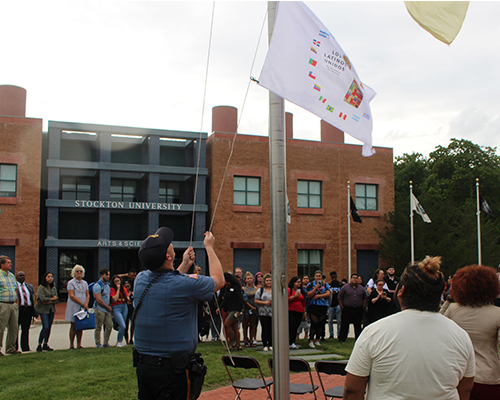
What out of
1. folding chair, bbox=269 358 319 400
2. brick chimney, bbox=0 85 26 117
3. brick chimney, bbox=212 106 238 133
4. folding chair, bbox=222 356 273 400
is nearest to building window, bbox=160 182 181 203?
brick chimney, bbox=212 106 238 133

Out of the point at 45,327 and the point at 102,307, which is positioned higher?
the point at 102,307

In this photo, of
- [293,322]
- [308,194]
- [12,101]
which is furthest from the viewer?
[308,194]

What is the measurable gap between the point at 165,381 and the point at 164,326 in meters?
0.40

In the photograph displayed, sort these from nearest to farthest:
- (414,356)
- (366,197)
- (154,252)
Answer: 1. (414,356)
2. (154,252)
3. (366,197)

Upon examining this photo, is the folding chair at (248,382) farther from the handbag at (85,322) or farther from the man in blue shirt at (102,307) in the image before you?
the man in blue shirt at (102,307)

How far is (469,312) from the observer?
410cm

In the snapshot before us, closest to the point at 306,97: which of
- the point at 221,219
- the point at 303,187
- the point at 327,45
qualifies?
the point at 327,45

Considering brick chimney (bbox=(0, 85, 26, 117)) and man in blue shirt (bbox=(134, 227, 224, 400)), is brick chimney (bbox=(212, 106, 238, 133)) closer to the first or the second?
brick chimney (bbox=(0, 85, 26, 117))

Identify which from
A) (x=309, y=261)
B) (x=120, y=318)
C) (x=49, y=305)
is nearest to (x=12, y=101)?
(x=309, y=261)

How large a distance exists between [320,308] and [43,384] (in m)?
7.73

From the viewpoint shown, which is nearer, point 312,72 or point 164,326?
point 164,326

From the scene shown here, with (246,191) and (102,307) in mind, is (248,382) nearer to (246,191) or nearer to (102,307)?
(102,307)

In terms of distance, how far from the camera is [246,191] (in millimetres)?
29156

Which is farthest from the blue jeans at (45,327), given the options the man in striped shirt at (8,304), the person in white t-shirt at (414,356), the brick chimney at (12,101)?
the brick chimney at (12,101)
